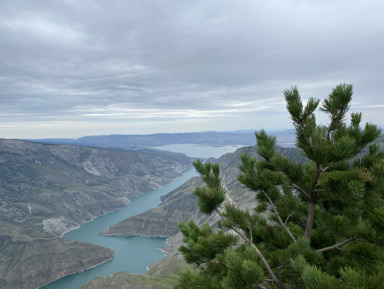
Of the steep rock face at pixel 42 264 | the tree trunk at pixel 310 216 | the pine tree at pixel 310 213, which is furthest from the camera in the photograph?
the steep rock face at pixel 42 264

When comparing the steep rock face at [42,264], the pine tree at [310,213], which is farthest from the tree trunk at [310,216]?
the steep rock face at [42,264]

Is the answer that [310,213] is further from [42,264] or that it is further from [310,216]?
[42,264]

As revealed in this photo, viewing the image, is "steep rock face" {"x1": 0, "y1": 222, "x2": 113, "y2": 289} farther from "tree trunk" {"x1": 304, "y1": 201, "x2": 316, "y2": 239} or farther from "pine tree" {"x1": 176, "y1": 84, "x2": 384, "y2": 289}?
"tree trunk" {"x1": 304, "y1": 201, "x2": 316, "y2": 239}

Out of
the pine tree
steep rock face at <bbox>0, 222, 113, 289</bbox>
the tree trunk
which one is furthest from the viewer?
steep rock face at <bbox>0, 222, 113, 289</bbox>

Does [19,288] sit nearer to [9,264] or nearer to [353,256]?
[9,264]

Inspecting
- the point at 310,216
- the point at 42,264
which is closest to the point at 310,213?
the point at 310,216

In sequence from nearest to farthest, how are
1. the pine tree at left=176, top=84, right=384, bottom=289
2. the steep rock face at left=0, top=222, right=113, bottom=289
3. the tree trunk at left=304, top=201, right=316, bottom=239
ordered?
the pine tree at left=176, top=84, right=384, bottom=289 < the tree trunk at left=304, top=201, right=316, bottom=239 < the steep rock face at left=0, top=222, right=113, bottom=289

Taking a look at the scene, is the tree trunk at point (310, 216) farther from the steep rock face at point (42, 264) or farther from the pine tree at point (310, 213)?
the steep rock face at point (42, 264)

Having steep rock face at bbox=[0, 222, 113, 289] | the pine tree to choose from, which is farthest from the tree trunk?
steep rock face at bbox=[0, 222, 113, 289]

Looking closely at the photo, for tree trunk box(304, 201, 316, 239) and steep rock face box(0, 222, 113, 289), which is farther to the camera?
steep rock face box(0, 222, 113, 289)
